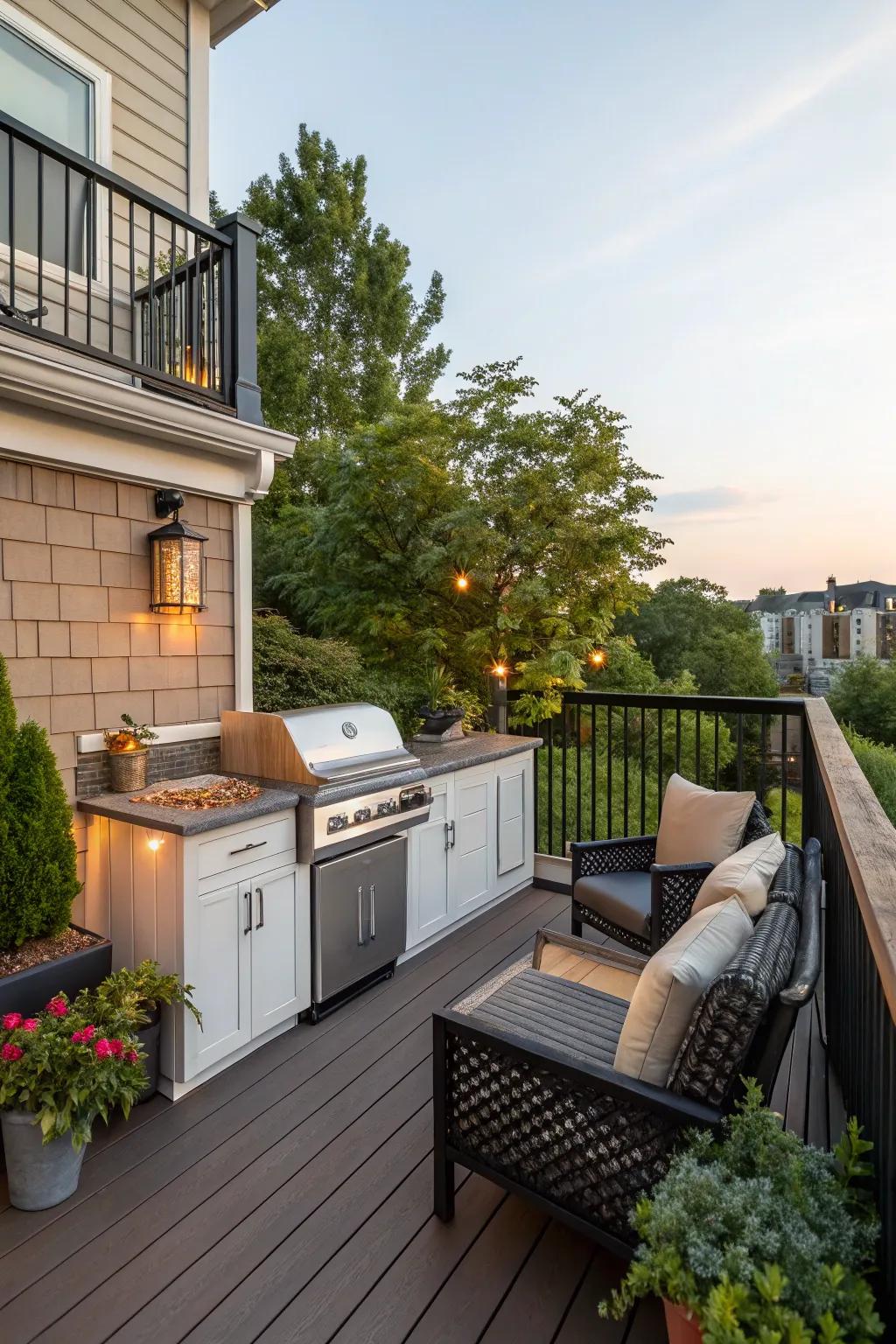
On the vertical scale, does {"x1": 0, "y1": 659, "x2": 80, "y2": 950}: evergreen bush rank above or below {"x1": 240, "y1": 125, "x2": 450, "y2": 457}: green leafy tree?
below

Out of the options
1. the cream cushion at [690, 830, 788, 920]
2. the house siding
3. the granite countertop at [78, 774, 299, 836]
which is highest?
the house siding

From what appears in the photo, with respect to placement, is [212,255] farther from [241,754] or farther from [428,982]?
[428,982]

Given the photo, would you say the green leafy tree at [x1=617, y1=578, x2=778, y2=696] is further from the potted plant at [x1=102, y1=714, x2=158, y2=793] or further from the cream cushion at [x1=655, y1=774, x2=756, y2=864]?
the potted plant at [x1=102, y1=714, x2=158, y2=793]

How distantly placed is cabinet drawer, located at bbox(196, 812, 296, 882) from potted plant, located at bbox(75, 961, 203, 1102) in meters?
0.35

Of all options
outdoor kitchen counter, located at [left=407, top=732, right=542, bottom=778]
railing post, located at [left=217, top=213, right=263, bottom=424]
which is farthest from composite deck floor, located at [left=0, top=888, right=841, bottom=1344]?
railing post, located at [left=217, top=213, right=263, bottom=424]

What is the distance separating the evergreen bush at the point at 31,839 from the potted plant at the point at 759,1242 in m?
2.09

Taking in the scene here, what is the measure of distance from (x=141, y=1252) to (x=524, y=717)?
3.45 meters

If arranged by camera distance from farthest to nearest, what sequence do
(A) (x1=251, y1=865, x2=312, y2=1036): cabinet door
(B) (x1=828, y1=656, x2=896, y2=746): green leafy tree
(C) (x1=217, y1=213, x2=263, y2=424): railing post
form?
1. (B) (x1=828, y1=656, x2=896, y2=746): green leafy tree
2. (C) (x1=217, y1=213, x2=263, y2=424): railing post
3. (A) (x1=251, y1=865, x2=312, y2=1036): cabinet door

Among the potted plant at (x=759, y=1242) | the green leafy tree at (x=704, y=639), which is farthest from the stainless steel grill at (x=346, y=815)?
the green leafy tree at (x=704, y=639)

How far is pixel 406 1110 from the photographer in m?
2.37

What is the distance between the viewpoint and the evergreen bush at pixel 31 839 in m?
2.38

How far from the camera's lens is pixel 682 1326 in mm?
1221

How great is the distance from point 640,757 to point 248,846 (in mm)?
3663

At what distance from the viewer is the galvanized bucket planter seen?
6.31 ft
